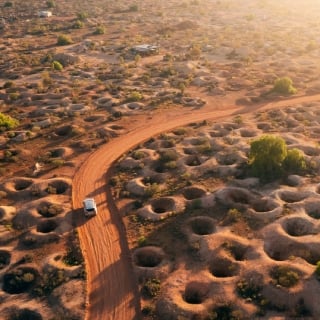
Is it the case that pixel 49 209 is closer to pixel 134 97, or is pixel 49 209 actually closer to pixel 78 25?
pixel 134 97

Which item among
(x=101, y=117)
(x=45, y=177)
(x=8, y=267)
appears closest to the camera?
(x=8, y=267)

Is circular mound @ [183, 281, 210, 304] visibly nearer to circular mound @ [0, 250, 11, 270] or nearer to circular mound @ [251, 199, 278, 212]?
circular mound @ [251, 199, 278, 212]

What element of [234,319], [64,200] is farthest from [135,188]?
[234,319]

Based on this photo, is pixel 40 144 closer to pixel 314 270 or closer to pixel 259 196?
pixel 259 196

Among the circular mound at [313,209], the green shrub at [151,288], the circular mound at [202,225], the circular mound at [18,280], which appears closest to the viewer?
the green shrub at [151,288]

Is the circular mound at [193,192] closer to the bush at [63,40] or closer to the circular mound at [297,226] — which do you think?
the circular mound at [297,226]

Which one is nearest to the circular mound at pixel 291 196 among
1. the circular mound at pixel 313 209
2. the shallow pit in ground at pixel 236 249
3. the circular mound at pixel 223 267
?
the circular mound at pixel 313 209

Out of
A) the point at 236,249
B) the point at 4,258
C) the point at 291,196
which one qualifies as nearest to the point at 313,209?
the point at 291,196
